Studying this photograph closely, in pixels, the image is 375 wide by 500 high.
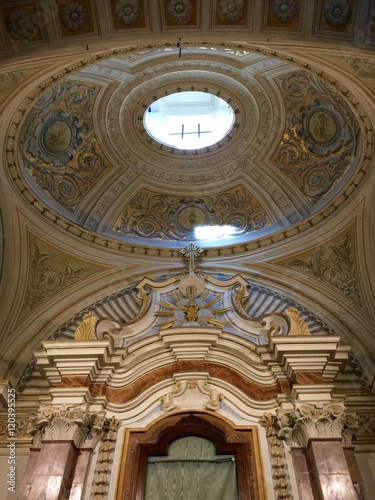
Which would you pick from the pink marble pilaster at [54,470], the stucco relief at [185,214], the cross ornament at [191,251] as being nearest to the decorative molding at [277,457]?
the pink marble pilaster at [54,470]

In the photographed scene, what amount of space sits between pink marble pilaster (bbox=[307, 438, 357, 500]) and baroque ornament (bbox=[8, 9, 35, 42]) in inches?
232

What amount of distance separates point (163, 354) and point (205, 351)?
0.67 meters

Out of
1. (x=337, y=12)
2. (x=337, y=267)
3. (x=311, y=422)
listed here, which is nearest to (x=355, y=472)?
(x=311, y=422)

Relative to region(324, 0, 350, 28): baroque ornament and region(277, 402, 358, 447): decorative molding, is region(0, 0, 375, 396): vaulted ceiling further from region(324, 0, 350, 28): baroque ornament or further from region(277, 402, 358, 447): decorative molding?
region(277, 402, 358, 447): decorative molding

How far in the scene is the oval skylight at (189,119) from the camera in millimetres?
12773

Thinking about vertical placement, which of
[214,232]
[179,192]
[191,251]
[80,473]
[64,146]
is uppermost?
[179,192]

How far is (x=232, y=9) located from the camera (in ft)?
18.5

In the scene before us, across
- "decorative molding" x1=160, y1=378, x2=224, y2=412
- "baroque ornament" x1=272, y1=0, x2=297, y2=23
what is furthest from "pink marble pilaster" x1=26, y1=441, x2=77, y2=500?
"baroque ornament" x1=272, y1=0, x2=297, y2=23

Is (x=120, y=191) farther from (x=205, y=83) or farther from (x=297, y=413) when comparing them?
(x=297, y=413)

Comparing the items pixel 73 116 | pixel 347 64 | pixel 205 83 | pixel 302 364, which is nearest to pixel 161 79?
pixel 205 83

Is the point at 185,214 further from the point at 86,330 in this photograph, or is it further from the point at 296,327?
the point at 296,327

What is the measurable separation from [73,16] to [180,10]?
121cm

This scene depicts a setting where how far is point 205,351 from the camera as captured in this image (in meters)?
7.67

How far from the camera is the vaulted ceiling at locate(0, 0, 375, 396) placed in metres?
9.66
